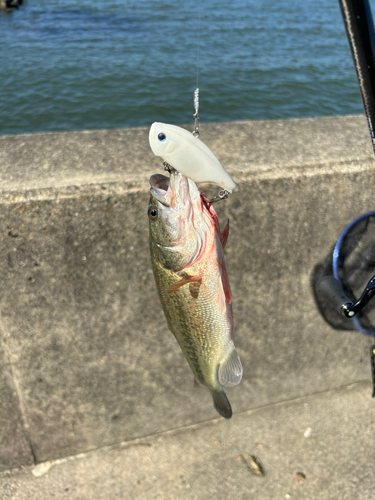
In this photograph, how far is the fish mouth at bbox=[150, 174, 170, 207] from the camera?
172cm

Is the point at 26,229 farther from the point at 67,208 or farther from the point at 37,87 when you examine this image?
the point at 37,87

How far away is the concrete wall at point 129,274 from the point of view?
2.45 meters

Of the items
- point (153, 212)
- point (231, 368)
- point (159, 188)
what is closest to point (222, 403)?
point (231, 368)

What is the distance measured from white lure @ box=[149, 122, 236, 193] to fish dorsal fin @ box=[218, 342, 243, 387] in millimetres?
956

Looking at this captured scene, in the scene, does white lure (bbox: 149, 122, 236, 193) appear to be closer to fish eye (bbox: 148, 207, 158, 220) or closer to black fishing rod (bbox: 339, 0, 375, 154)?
fish eye (bbox: 148, 207, 158, 220)

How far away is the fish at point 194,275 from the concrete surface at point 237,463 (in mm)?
Answer: 1201

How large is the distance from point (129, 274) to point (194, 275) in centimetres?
86

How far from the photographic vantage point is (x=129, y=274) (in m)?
2.66

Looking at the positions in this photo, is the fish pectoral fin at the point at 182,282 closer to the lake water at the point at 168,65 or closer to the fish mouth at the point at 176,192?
the fish mouth at the point at 176,192

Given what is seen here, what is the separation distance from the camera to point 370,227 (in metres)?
2.58

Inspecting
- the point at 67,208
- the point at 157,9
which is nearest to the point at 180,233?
the point at 67,208

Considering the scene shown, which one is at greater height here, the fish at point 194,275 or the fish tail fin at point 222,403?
the fish at point 194,275

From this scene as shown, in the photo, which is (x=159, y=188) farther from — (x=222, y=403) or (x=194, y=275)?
(x=222, y=403)

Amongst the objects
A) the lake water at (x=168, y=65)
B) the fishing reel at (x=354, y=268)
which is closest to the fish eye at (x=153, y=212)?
the fishing reel at (x=354, y=268)
